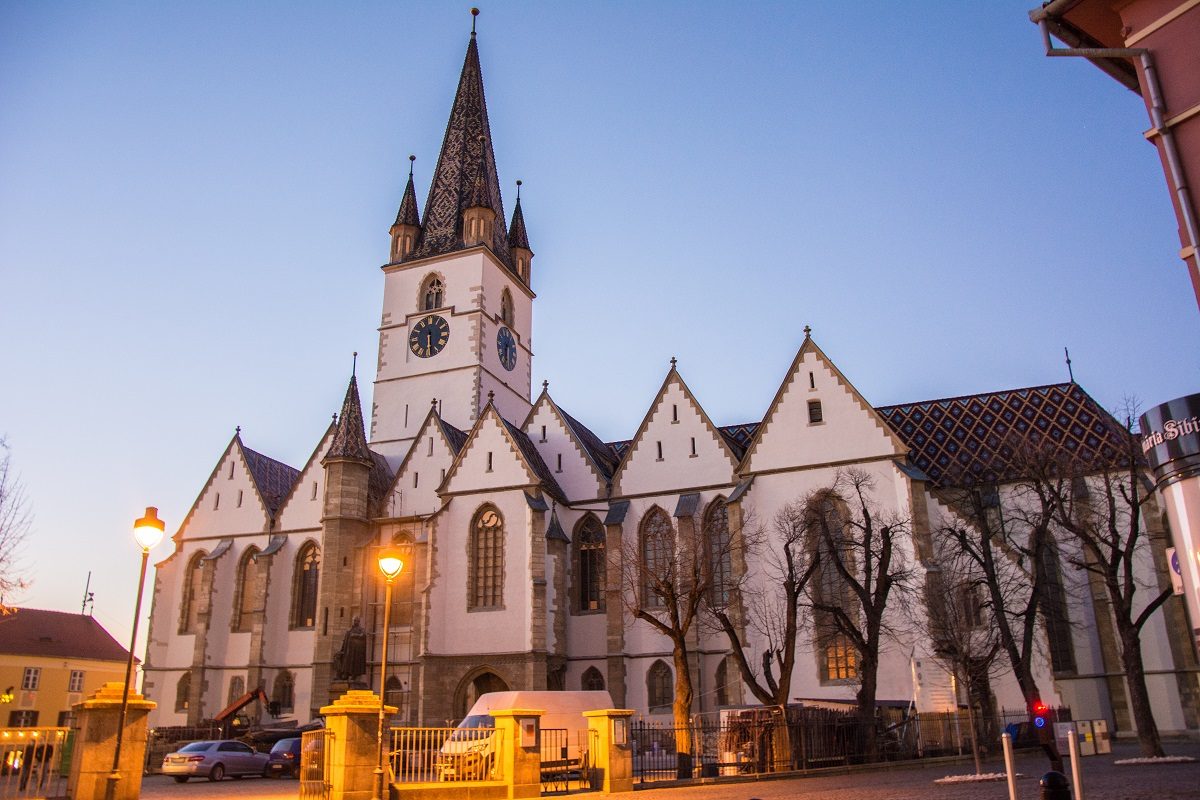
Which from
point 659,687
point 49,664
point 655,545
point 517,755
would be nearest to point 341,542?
point 655,545

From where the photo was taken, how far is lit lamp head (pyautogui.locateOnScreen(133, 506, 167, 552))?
47.1ft

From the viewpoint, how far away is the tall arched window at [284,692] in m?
41.4

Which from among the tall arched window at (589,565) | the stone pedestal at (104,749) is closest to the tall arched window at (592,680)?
the tall arched window at (589,565)

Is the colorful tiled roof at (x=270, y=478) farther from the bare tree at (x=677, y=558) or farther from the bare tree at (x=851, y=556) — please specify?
the bare tree at (x=851, y=556)

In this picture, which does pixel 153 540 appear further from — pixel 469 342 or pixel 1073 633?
pixel 469 342

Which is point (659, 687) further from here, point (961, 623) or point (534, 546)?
point (961, 623)

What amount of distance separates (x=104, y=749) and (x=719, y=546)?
25966mm

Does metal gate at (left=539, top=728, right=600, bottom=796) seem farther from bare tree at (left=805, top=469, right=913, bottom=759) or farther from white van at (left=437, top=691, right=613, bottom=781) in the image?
bare tree at (left=805, top=469, right=913, bottom=759)

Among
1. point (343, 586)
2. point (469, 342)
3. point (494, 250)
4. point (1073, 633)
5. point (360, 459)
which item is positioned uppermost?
point (494, 250)

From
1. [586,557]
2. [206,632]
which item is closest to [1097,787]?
[586,557]

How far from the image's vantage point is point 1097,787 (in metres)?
15.5

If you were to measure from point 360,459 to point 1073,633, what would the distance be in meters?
29.5

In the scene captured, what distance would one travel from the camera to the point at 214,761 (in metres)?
28.1

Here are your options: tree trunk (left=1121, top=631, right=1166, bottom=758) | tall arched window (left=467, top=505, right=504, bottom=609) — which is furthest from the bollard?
tall arched window (left=467, top=505, right=504, bottom=609)
